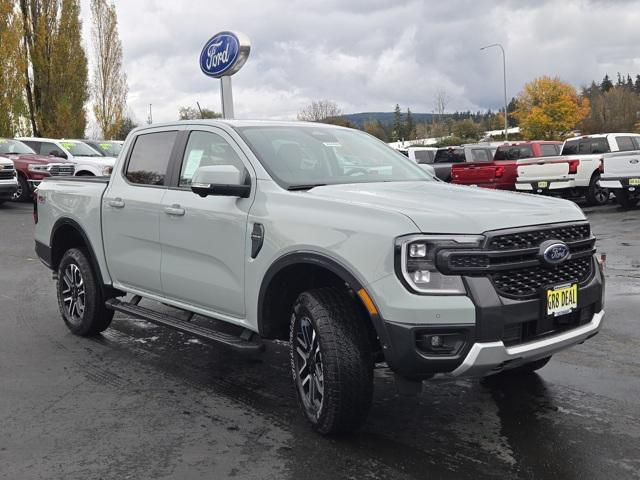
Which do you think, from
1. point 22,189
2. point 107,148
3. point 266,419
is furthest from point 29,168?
point 266,419

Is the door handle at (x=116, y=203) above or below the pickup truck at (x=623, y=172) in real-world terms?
above

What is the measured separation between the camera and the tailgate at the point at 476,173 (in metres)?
19.2

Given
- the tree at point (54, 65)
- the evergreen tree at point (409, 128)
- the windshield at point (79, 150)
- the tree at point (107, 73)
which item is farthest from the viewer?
the evergreen tree at point (409, 128)

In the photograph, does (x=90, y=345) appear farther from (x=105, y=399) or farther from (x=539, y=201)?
(x=539, y=201)

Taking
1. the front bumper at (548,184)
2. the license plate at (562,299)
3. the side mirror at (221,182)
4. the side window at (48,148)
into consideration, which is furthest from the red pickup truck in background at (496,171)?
the license plate at (562,299)

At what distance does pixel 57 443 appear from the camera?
13.1 ft

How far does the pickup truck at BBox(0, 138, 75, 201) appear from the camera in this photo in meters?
19.1

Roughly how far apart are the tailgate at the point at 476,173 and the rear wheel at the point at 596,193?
2440mm

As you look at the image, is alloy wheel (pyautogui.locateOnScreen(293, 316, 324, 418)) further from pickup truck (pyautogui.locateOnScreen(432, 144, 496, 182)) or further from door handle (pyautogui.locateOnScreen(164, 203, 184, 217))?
pickup truck (pyautogui.locateOnScreen(432, 144, 496, 182))

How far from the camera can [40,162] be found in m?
19.5

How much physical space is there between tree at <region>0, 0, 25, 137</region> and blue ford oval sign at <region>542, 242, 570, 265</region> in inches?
1278

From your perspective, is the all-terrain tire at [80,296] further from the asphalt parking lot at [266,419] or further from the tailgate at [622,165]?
the tailgate at [622,165]

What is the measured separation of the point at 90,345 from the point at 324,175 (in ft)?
9.12

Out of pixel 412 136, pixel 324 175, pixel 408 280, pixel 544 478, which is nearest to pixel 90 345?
pixel 324 175
